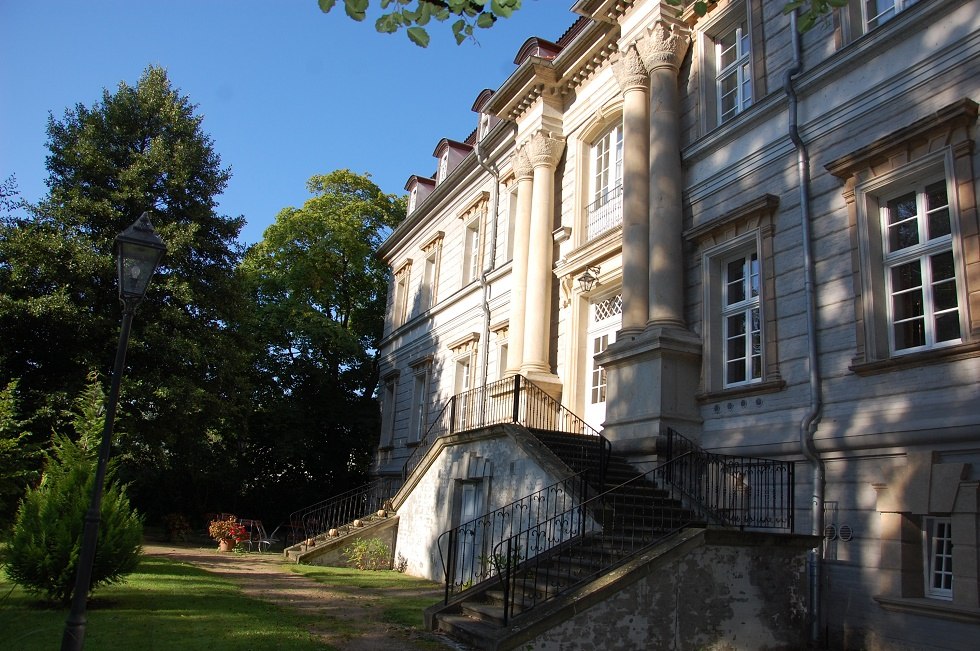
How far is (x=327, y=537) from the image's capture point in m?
17.7

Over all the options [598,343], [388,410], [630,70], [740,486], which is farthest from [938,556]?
[388,410]

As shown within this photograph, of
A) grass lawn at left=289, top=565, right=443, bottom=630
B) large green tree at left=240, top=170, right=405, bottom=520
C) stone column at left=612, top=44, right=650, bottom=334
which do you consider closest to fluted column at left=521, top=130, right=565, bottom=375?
stone column at left=612, top=44, right=650, bottom=334

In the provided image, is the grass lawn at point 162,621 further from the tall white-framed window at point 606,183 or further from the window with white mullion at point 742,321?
the tall white-framed window at point 606,183

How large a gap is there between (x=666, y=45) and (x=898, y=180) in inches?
223

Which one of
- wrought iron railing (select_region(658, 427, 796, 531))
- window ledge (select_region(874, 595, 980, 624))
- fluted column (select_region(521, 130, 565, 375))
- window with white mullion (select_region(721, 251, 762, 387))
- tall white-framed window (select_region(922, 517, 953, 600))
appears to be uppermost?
fluted column (select_region(521, 130, 565, 375))

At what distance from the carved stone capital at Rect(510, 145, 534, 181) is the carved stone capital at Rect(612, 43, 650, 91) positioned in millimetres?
3742

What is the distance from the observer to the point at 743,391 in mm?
10375

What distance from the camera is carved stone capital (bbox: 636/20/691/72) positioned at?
13070 mm

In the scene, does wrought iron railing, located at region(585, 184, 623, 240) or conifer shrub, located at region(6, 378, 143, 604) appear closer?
conifer shrub, located at region(6, 378, 143, 604)

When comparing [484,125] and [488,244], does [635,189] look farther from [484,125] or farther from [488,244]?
[484,125]

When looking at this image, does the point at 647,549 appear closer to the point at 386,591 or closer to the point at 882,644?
the point at 882,644

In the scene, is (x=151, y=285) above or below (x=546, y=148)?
below

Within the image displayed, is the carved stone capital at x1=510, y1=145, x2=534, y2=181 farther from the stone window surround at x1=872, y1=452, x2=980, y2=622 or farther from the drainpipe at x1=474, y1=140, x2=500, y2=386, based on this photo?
the stone window surround at x1=872, y1=452, x2=980, y2=622

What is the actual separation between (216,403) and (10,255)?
18.7 feet
